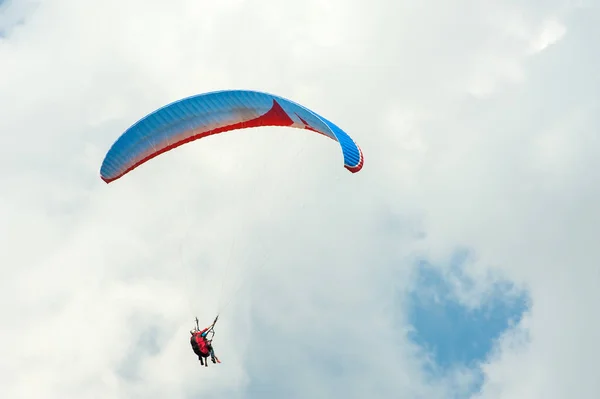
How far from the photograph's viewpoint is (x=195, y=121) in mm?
50500

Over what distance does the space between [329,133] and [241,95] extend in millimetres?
4880

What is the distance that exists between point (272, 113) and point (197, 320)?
10138mm

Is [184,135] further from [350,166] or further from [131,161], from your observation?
[350,166]

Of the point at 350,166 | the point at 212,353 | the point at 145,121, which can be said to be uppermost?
the point at 145,121

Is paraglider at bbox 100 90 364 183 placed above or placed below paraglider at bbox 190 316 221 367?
above

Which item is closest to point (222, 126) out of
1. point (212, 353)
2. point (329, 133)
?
point (329, 133)

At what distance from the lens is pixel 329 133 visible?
4706cm

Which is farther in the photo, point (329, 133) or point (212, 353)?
point (212, 353)

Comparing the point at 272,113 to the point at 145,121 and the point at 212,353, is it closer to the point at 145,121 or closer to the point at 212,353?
the point at 145,121

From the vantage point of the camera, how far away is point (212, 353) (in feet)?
165

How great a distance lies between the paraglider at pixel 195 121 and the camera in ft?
162

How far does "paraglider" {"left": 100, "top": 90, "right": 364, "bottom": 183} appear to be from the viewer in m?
49.3

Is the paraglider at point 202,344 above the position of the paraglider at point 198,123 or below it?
below

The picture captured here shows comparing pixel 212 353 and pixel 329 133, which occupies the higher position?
pixel 329 133
